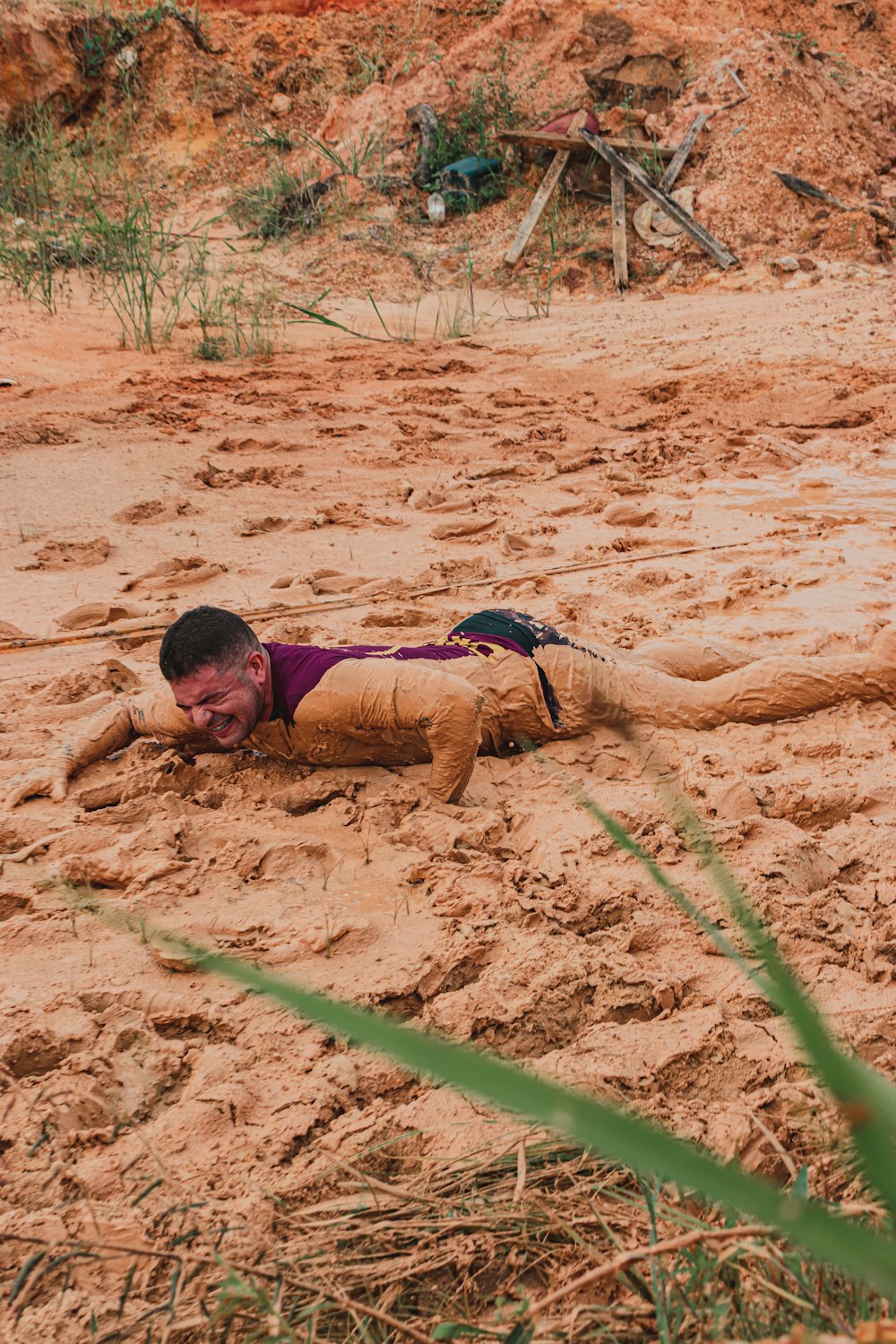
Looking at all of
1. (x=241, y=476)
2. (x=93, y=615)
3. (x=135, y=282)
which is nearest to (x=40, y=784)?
(x=93, y=615)

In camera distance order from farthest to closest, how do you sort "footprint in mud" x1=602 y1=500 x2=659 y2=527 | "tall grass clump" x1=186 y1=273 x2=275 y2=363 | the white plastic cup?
1. the white plastic cup
2. "tall grass clump" x1=186 y1=273 x2=275 y2=363
3. "footprint in mud" x1=602 y1=500 x2=659 y2=527

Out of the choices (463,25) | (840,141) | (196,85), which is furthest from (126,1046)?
(463,25)

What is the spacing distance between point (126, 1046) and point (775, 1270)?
1162mm

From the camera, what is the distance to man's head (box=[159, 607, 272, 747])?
8.93ft

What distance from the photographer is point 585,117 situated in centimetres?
1093

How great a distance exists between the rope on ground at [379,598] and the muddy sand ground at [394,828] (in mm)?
24

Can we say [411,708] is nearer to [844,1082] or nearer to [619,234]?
[844,1082]

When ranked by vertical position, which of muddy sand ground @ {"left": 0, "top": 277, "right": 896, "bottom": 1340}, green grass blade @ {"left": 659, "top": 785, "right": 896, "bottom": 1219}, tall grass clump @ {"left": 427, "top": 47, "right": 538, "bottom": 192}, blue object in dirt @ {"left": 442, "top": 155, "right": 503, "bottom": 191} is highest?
tall grass clump @ {"left": 427, "top": 47, "right": 538, "bottom": 192}

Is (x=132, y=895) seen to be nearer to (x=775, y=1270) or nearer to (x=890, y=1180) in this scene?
(x=775, y=1270)

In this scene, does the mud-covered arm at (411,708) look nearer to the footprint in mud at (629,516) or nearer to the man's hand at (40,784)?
the man's hand at (40,784)

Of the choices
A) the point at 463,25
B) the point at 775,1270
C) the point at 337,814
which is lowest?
the point at 337,814

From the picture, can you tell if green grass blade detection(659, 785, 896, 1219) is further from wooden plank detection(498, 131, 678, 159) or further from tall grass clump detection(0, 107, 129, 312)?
wooden plank detection(498, 131, 678, 159)

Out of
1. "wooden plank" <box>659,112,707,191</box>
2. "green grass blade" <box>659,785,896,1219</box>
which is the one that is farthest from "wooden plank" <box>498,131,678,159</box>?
"green grass blade" <box>659,785,896,1219</box>

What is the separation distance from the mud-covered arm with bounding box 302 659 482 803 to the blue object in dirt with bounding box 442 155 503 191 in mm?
10174
